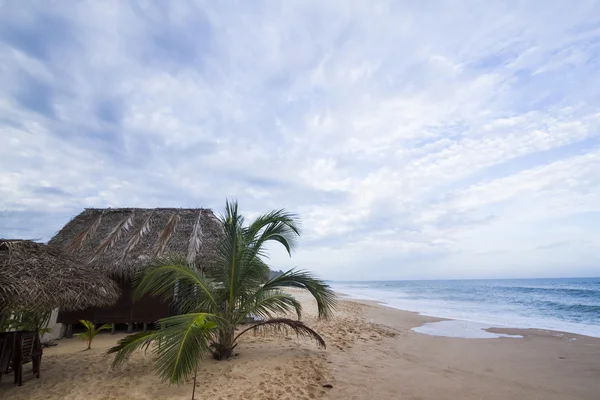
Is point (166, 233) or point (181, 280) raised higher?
point (166, 233)

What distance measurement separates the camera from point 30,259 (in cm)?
471

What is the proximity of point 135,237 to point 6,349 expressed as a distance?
5.08 metres

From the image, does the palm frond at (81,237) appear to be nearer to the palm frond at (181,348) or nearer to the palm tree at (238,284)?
the palm tree at (238,284)

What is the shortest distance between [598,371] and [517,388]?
7.01 feet

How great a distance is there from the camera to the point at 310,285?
6.23 m

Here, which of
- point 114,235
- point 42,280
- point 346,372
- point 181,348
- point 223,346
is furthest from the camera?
point 114,235

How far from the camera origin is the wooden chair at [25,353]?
483 cm

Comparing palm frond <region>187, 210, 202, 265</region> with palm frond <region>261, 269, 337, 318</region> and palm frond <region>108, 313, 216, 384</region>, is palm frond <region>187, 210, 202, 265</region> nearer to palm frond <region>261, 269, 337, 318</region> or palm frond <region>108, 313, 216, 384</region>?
palm frond <region>261, 269, 337, 318</region>

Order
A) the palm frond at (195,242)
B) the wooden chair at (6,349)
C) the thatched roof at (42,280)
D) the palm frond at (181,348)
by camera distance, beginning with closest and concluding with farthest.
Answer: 1. the palm frond at (181,348)
2. the thatched roof at (42,280)
3. the wooden chair at (6,349)
4. the palm frond at (195,242)

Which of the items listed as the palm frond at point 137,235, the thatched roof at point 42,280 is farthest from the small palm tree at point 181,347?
the palm frond at point 137,235

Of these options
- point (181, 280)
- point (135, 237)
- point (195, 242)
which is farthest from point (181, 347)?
point (135, 237)

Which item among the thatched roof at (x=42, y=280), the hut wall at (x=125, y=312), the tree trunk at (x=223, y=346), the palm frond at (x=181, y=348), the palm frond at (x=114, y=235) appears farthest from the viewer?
the palm frond at (x=114, y=235)

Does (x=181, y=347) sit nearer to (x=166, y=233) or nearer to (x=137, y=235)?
(x=166, y=233)

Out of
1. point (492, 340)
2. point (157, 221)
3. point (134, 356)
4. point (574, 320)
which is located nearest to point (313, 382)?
point (134, 356)
